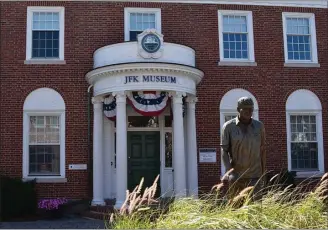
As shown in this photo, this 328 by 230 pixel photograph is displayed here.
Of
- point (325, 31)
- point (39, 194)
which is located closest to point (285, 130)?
point (325, 31)

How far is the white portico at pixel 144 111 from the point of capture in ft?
46.5

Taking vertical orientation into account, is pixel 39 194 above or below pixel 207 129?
below

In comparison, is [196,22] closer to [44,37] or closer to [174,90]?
[174,90]

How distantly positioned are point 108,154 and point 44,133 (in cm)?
230

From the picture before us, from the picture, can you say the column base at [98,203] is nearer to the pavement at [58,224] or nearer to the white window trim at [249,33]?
the pavement at [58,224]

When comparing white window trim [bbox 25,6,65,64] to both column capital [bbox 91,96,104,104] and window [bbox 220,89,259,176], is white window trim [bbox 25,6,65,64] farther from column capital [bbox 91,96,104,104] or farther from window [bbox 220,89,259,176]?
window [bbox 220,89,259,176]

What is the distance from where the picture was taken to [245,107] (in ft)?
22.5

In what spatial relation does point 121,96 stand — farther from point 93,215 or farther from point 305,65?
point 305,65

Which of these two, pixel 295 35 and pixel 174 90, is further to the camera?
pixel 295 35

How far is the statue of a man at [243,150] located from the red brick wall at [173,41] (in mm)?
9535

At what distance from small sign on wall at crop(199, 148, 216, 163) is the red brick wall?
0.69ft

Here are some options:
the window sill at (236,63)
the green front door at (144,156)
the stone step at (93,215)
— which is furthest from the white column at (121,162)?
the window sill at (236,63)

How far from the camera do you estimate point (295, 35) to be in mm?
17750

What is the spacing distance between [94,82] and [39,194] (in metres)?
4.13
